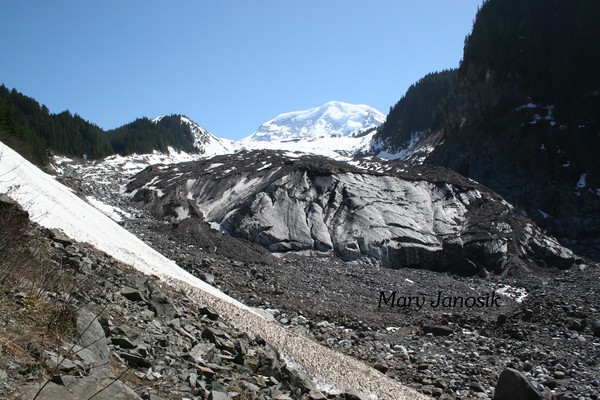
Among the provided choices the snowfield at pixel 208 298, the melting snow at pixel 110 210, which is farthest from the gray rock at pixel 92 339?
the melting snow at pixel 110 210

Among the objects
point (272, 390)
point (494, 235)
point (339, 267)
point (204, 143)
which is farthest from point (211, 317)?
point (204, 143)

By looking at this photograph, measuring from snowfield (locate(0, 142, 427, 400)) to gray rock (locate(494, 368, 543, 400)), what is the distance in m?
2.40

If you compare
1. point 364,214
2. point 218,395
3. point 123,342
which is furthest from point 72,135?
point 218,395

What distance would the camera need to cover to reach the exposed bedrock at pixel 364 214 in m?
39.8

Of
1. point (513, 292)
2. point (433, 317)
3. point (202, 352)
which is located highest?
point (513, 292)

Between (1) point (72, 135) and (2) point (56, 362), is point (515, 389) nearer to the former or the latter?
(2) point (56, 362)

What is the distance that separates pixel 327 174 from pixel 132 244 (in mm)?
28881

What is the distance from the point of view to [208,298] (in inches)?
635

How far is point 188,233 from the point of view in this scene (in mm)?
36312

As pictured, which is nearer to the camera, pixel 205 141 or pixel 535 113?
pixel 535 113

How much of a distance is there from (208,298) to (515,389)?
1021cm

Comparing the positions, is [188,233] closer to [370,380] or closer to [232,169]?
[232,169]

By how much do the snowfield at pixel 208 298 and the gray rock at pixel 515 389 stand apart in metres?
2.40

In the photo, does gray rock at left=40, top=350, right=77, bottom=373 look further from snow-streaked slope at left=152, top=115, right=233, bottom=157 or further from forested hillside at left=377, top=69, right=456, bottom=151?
snow-streaked slope at left=152, top=115, right=233, bottom=157
